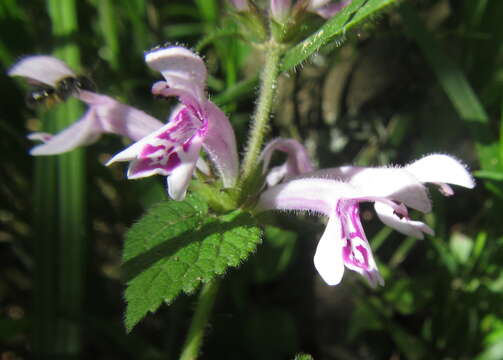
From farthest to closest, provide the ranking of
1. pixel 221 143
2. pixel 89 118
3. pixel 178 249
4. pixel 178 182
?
pixel 89 118, pixel 221 143, pixel 178 249, pixel 178 182

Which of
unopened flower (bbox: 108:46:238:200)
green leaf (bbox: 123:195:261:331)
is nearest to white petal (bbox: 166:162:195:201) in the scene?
unopened flower (bbox: 108:46:238:200)

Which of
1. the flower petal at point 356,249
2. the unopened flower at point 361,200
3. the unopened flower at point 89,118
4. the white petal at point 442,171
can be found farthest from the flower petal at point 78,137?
the white petal at point 442,171

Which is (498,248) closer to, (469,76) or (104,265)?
(469,76)

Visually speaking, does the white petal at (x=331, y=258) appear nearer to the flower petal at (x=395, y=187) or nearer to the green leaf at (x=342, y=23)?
the flower petal at (x=395, y=187)

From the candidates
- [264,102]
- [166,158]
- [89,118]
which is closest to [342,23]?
[264,102]

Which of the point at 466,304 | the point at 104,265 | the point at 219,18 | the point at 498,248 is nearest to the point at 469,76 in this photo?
the point at 498,248

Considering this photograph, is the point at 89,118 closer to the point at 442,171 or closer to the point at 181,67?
the point at 181,67
